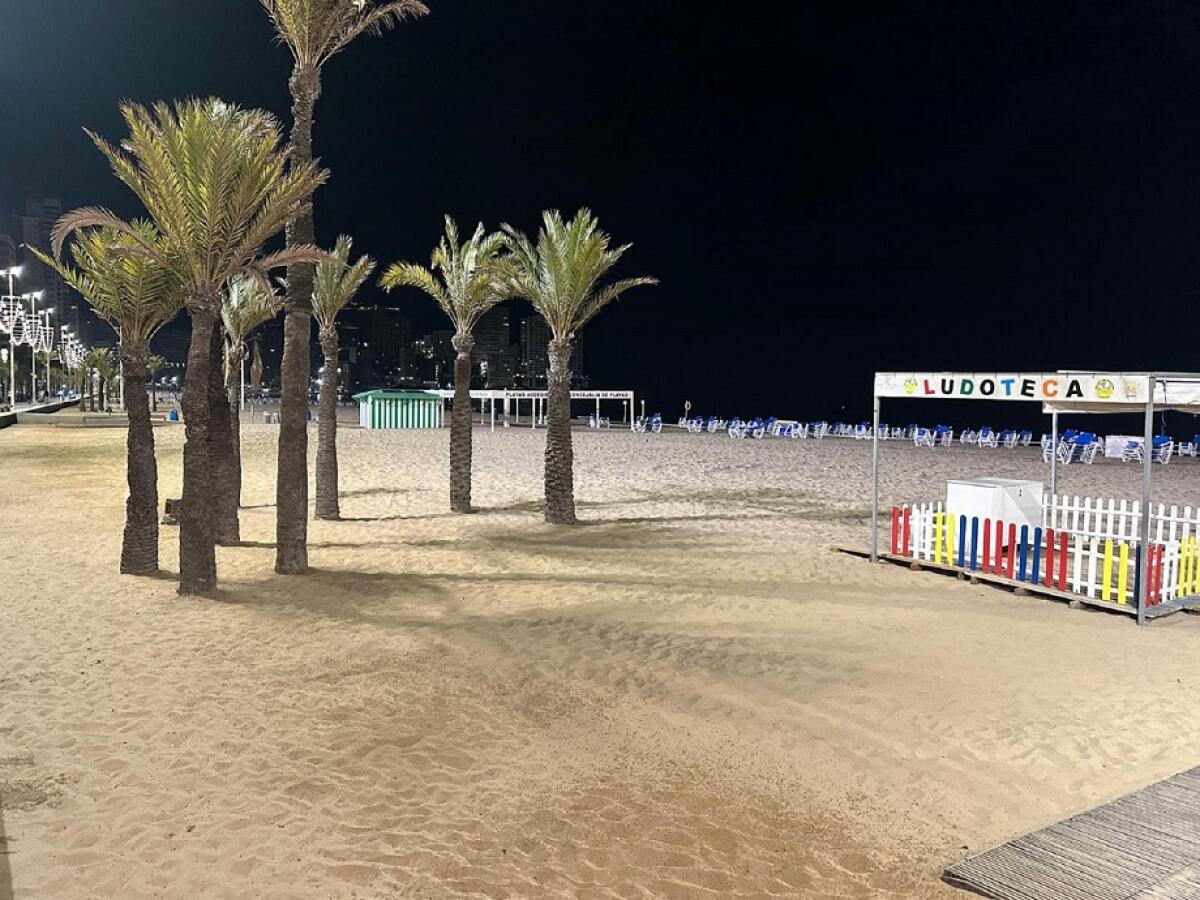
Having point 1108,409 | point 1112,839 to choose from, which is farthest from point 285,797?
point 1108,409

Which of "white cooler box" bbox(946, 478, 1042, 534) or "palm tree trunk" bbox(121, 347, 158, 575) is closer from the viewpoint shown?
"palm tree trunk" bbox(121, 347, 158, 575)

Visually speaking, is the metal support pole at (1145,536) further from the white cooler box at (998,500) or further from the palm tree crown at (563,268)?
the palm tree crown at (563,268)

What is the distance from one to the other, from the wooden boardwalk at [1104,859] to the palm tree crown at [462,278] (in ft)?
43.6

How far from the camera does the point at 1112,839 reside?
4.50 meters

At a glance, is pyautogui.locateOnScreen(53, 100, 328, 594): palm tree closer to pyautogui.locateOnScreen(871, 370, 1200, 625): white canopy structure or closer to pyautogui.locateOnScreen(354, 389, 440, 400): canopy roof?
pyautogui.locateOnScreen(871, 370, 1200, 625): white canopy structure

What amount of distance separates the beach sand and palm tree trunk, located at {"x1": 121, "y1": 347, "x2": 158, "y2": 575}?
0.44 m

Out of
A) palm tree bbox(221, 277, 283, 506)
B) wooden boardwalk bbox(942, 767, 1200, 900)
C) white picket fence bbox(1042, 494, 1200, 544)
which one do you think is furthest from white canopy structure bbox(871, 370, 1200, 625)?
palm tree bbox(221, 277, 283, 506)

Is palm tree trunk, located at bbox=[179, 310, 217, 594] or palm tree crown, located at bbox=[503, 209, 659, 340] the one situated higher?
palm tree crown, located at bbox=[503, 209, 659, 340]

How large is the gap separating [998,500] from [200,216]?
399 inches

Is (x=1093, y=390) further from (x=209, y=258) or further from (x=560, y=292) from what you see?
(x=209, y=258)

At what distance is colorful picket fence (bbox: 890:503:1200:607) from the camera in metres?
9.42

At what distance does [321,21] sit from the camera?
11047 mm

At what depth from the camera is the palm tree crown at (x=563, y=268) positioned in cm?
1534

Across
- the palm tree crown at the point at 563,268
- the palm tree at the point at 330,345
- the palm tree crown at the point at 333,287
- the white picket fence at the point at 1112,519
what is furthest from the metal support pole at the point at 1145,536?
the palm tree crown at the point at 333,287
